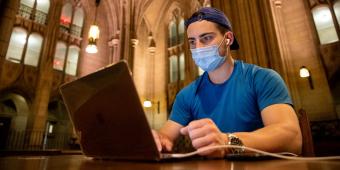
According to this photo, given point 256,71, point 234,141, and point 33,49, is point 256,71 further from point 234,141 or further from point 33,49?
point 33,49

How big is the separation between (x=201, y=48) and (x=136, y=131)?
3.62 ft

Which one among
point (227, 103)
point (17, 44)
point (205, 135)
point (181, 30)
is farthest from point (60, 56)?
point (205, 135)

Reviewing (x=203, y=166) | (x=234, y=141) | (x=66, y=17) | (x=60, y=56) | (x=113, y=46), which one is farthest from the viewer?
(x=113, y=46)

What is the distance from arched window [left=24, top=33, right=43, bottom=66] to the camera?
12.4m

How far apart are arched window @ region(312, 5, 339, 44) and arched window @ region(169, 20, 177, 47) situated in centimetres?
882

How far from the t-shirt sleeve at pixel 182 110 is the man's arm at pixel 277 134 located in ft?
2.30

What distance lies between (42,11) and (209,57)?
14988mm

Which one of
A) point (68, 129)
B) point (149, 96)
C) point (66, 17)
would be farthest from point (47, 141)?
point (66, 17)

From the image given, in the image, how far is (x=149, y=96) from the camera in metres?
15.5

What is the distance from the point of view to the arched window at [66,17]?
1454 centimetres

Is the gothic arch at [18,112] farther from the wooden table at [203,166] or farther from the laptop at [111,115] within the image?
the wooden table at [203,166]

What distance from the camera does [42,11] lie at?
13422 millimetres

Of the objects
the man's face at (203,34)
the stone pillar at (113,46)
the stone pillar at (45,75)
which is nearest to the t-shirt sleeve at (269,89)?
the man's face at (203,34)

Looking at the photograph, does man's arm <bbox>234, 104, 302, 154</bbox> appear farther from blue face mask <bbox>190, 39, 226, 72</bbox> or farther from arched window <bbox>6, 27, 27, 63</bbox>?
arched window <bbox>6, 27, 27, 63</bbox>
